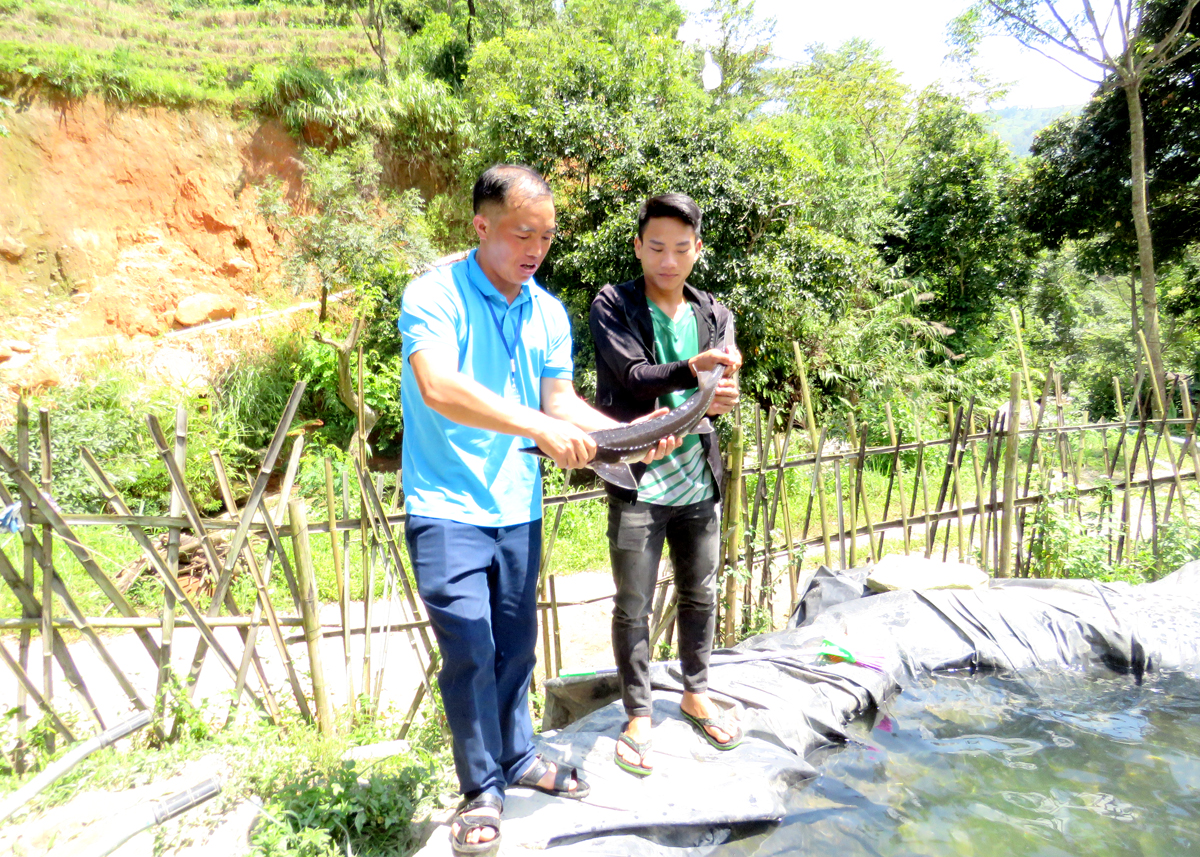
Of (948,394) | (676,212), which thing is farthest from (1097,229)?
(676,212)

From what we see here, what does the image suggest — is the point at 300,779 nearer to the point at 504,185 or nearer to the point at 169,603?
the point at 169,603

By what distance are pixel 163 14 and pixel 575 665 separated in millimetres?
22083

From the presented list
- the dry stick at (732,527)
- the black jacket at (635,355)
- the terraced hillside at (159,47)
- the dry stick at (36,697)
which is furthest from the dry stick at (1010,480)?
the terraced hillside at (159,47)

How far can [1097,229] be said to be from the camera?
39.7 feet

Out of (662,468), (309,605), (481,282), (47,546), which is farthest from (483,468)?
(47,546)

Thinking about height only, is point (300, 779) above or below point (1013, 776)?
above

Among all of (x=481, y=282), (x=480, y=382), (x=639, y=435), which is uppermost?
(x=481, y=282)

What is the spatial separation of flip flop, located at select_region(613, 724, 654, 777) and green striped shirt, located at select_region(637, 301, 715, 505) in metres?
0.88

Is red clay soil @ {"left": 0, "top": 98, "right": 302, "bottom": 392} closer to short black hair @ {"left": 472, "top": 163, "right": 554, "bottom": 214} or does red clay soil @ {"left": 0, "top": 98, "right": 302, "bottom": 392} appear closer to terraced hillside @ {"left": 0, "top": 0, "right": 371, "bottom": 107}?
terraced hillside @ {"left": 0, "top": 0, "right": 371, "bottom": 107}

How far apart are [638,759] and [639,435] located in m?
1.21

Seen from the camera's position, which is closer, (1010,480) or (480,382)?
(480,382)

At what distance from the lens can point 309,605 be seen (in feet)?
9.00

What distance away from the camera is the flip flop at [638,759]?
2436 millimetres

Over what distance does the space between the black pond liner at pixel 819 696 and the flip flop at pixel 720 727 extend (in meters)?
0.03
